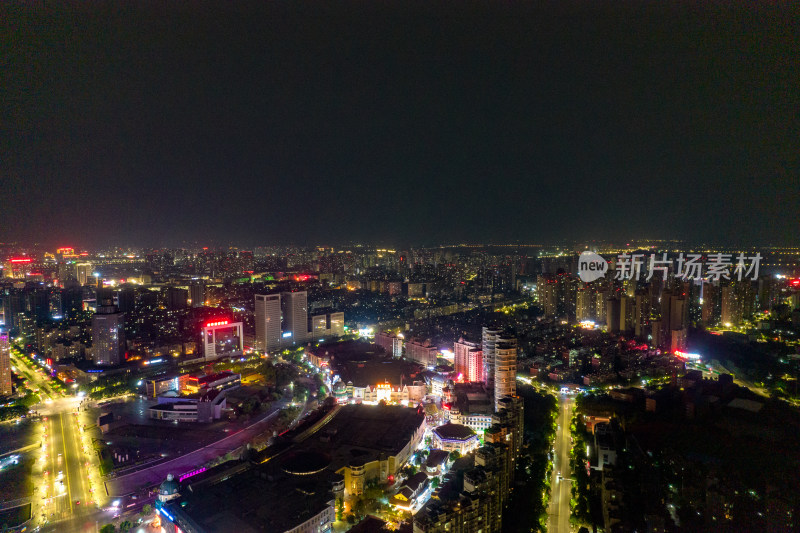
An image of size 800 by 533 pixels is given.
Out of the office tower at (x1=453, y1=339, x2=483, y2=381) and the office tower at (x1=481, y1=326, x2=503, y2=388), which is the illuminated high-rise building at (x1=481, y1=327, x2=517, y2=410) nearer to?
the office tower at (x1=481, y1=326, x2=503, y2=388)

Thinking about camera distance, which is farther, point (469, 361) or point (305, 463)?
point (469, 361)

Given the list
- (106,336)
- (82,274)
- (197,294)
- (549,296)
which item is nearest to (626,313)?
(549,296)

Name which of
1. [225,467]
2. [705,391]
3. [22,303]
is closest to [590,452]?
[705,391]

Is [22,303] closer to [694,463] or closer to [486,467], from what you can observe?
[486,467]

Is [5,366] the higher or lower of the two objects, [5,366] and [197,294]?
the lower

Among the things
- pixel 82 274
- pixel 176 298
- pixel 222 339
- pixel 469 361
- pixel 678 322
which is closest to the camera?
pixel 469 361

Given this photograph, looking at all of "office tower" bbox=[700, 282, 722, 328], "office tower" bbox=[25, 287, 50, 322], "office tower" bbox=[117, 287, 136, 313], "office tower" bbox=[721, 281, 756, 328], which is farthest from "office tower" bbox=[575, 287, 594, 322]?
"office tower" bbox=[25, 287, 50, 322]

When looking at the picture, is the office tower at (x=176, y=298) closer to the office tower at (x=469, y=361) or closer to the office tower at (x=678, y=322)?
the office tower at (x=469, y=361)

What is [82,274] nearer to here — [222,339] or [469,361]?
[222,339]
